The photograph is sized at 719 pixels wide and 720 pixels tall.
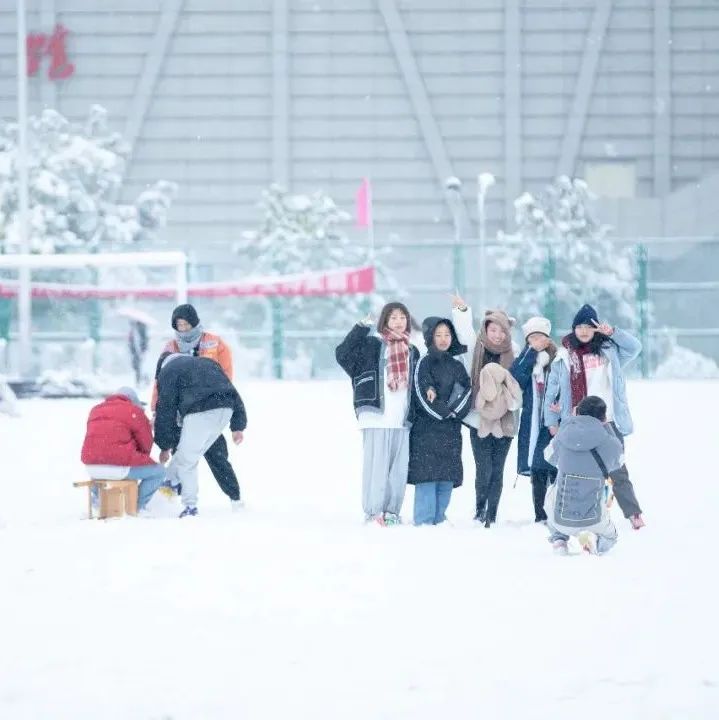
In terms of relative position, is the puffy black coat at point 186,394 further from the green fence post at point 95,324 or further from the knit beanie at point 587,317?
the green fence post at point 95,324

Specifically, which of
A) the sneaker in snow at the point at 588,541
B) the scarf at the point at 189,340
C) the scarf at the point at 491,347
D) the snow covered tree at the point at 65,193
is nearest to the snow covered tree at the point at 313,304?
the snow covered tree at the point at 65,193

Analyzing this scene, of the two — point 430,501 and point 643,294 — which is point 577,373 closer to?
point 430,501

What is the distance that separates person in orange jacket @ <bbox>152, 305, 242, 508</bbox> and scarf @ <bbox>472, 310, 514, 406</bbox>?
63.4 inches

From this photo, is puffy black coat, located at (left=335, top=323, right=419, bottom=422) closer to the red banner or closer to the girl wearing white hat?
the girl wearing white hat

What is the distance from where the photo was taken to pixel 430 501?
32.7 ft

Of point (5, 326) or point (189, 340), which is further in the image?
point (5, 326)

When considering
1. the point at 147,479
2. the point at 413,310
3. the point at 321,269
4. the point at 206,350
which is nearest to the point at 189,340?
the point at 206,350

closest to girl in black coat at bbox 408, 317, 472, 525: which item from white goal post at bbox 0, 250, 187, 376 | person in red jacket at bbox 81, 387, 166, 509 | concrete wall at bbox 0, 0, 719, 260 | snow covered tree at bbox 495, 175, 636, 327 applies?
person in red jacket at bbox 81, 387, 166, 509

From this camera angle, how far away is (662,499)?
11.9m

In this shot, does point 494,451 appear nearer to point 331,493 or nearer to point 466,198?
point 331,493

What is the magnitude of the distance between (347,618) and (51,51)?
53.0 m

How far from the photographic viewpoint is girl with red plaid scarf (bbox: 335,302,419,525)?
392 inches

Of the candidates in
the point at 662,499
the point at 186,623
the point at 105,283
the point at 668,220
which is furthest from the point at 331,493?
the point at 668,220

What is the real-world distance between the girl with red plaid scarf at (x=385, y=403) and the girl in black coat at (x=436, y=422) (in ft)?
0.28
